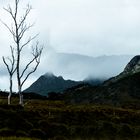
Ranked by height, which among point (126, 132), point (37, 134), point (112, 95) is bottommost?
point (126, 132)

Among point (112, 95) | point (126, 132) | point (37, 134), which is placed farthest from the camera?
point (112, 95)

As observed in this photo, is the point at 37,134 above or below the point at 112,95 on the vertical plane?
below

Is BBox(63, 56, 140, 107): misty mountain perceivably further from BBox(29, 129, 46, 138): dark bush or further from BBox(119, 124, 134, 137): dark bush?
BBox(29, 129, 46, 138): dark bush

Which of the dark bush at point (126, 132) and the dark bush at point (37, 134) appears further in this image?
the dark bush at point (126, 132)

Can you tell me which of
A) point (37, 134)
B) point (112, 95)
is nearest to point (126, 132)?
point (37, 134)

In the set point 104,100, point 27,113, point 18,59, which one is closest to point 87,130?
point 27,113

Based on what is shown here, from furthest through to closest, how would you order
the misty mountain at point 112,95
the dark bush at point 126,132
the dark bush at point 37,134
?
the misty mountain at point 112,95, the dark bush at point 126,132, the dark bush at point 37,134

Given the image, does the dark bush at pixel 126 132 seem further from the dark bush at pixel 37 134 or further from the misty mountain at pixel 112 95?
the misty mountain at pixel 112 95

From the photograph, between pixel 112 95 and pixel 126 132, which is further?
pixel 112 95

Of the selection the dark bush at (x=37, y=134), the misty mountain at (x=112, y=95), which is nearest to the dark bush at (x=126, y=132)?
the dark bush at (x=37, y=134)

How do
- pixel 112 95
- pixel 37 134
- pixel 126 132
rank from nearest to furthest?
pixel 37 134
pixel 126 132
pixel 112 95

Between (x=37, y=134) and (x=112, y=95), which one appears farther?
(x=112, y=95)

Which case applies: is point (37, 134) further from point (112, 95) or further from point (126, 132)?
point (112, 95)

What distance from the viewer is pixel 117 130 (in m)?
38.9
